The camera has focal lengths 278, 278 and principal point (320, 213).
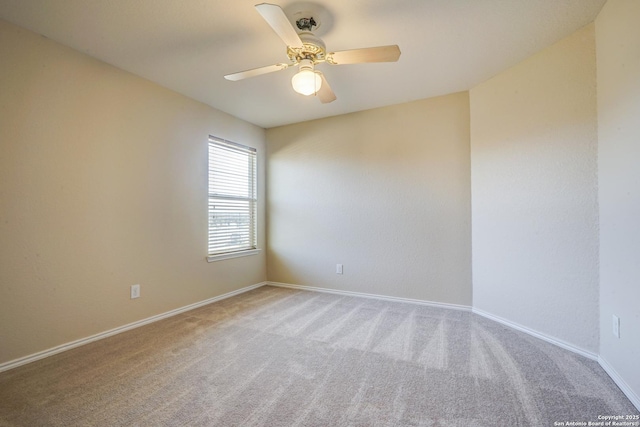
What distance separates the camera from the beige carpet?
57.4 inches

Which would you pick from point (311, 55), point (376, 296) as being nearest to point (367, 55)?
point (311, 55)

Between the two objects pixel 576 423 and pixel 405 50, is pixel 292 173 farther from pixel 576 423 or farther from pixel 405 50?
pixel 576 423

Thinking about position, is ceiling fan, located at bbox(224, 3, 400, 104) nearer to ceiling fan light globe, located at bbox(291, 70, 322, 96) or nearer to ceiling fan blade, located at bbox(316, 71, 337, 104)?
ceiling fan light globe, located at bbox(291, 70, 322, 96)

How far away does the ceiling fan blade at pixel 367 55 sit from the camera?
171cm

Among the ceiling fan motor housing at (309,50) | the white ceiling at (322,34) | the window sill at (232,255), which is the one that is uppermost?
the white ceiling at (322,34)

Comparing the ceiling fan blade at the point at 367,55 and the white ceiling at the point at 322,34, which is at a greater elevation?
the white ceiling at the point at 322,34

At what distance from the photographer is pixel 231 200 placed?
3760 mm

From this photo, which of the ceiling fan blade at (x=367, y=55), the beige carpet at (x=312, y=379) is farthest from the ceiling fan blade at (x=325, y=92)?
the beige carpet at (x=312, y=379)

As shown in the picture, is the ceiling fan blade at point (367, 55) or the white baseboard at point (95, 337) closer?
the ceiling fan blade at point (367, 55)

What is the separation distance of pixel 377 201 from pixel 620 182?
7.03 ft

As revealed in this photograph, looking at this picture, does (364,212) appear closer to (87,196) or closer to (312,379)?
(312,379)

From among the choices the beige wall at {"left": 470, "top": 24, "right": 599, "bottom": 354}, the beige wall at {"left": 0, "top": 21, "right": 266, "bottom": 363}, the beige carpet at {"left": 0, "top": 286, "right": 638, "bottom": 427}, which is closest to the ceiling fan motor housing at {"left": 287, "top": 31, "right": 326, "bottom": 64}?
the beige wall at {"left": 0, "top": 21, "right": 266, "bottom": 363}

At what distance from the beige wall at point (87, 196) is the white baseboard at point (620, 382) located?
357cm

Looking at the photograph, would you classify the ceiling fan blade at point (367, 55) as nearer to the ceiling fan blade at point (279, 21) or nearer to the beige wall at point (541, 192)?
the ceiling fan blade at point (279, 21)
